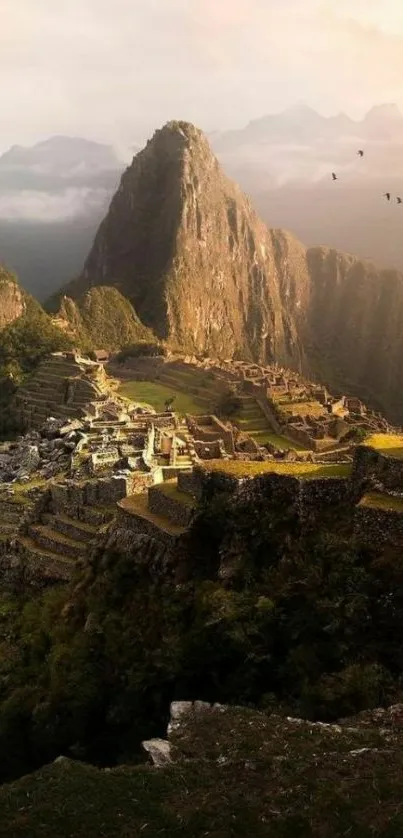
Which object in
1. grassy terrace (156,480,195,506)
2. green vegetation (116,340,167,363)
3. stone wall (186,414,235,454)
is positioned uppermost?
grassy terrace (156,480,195,506)

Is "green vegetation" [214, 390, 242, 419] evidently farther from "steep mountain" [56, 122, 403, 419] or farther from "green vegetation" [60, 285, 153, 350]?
"steep mountain" [56, 122, 403, 419]

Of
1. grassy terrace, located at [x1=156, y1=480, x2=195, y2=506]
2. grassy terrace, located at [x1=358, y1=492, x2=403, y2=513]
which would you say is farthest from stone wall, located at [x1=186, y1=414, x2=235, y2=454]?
grassy terrace, located at [x1=358, y1=492, x2=403, y2=513]

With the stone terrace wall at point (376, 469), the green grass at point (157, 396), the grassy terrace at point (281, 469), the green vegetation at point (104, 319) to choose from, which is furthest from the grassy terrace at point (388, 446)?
the green vegetation at point (104, 319)

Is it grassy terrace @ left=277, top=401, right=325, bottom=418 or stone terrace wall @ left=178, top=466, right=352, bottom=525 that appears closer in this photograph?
stone terrace wall @ left=178, top=466, right=352, bottom=525

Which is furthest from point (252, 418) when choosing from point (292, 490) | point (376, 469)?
point (376, 469)

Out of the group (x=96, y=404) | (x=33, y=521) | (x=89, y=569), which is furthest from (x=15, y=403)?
(x=89, y=569)

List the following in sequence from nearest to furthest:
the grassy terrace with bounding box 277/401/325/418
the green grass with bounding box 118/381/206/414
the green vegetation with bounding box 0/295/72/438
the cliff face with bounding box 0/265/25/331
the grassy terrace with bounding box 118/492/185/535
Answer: the grassy terrace with bounding box 118/492/185/535, the grassy terrace with bounding box 277/401/325/418, the green vegetation with bounding box 0/295/72/438, the green grass with bounding box 118/381/206/414, the cliff face with bounding box 0/265/25/331

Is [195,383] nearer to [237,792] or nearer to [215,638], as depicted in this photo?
[215,638]
